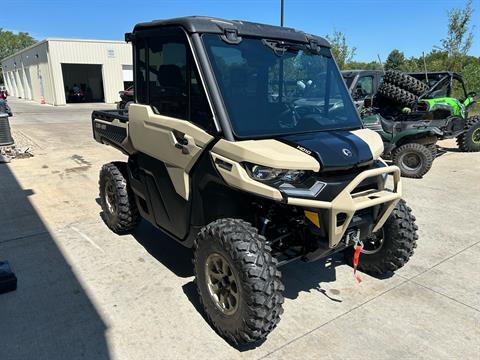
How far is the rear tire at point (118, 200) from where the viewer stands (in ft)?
14.6

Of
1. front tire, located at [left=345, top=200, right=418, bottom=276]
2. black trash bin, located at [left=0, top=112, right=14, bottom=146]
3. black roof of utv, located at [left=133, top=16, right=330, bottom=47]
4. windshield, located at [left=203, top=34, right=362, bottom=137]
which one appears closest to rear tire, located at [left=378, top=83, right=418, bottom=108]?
windshield, located at [left=203, top=34, right=362, bottom=137]

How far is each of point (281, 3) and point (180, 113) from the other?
11.9 m

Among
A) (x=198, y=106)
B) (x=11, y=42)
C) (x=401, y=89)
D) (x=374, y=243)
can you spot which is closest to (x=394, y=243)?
(x=374, y=243)

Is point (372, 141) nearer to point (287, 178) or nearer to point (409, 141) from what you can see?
point (287, 178)

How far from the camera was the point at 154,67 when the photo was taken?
11.5ft

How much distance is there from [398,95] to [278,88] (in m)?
6.67

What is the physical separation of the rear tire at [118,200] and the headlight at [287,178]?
2237 millimetres

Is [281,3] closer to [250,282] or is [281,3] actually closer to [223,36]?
[223,36]

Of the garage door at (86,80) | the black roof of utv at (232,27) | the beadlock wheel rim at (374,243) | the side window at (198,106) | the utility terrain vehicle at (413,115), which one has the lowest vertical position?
the garage door at (86,80)

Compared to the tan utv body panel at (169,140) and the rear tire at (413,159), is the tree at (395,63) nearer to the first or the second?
the rear tire at (413,159)

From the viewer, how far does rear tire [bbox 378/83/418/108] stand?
8836mm

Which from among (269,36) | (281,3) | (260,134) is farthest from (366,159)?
(281,3)

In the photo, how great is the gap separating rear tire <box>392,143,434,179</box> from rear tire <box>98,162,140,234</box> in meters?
5.64

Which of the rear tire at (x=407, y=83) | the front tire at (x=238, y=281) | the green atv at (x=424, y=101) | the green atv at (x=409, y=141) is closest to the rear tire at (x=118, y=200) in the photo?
the front tire at (x=238, y=281)
